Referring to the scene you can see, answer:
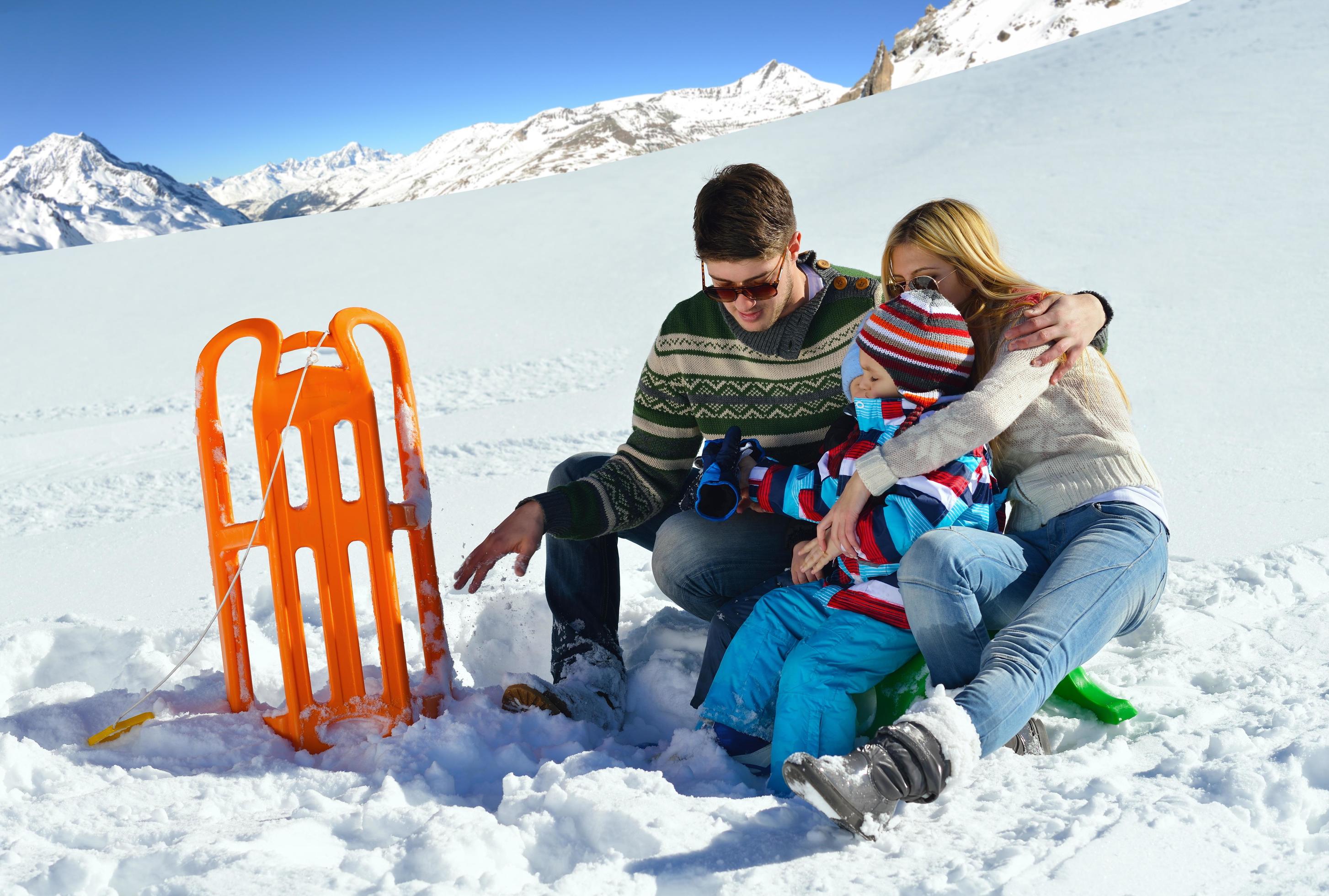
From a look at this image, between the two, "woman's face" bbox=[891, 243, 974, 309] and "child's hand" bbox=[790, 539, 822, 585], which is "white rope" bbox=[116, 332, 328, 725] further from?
"woman's face" bbox=[891, 243, 974, 309]

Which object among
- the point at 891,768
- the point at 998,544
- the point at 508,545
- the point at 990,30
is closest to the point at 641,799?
the point at 891,768

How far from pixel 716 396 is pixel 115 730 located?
158 cm

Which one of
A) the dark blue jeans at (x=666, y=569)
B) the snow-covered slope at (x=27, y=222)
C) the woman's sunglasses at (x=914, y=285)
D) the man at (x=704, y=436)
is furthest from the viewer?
the snow-covered slope at (x=27, y=222)

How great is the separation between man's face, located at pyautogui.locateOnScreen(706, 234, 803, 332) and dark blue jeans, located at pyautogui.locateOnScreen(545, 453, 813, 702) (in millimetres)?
486

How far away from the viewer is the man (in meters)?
2.12

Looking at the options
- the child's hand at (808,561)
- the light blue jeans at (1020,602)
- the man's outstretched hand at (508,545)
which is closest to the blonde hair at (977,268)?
the light blue jeans at (1020,602)

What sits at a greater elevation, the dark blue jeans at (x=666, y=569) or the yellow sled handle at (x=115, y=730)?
the dark blue jeans at (x=666, y=569)

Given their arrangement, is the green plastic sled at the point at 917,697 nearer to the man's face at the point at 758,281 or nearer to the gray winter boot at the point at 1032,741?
the gray winter boot at the point at 1032,741

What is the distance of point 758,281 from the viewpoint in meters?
2.15

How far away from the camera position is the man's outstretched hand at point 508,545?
2.13 metres

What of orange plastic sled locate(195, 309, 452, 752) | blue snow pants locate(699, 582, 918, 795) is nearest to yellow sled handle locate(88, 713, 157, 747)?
orange plastic sled locate(195, 309, 452, 752)

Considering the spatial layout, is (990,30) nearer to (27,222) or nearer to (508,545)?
(508,545)

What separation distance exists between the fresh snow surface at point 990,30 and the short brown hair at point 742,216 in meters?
102

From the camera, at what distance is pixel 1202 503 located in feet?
10.9
